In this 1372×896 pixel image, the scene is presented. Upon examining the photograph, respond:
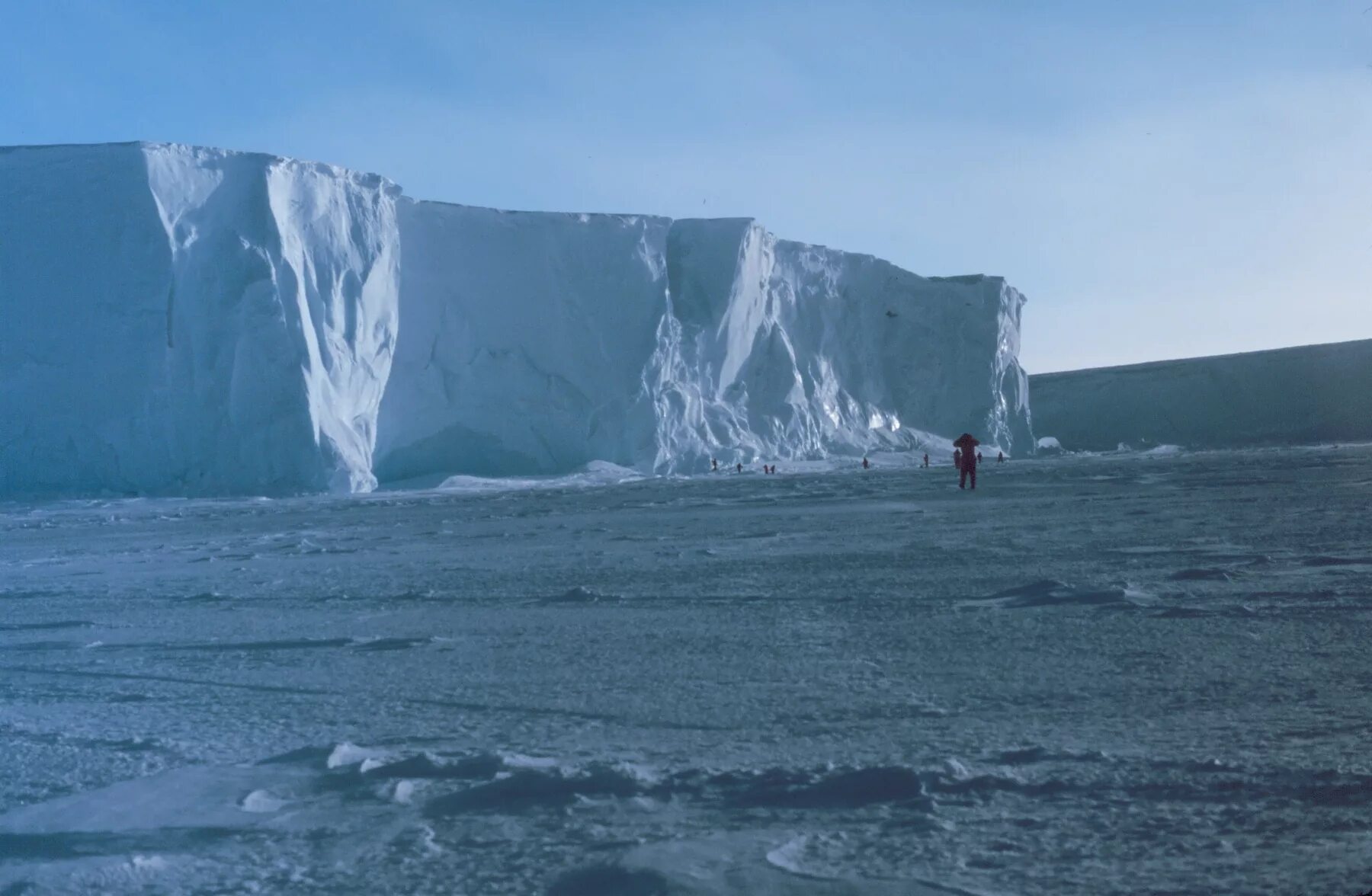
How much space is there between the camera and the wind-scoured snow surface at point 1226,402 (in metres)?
41.5

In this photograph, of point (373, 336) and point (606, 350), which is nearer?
point (373, 336)

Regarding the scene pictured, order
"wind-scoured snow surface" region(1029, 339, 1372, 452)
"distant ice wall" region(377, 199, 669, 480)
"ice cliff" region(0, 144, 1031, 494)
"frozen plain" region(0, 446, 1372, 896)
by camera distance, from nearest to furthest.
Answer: "frozen plain" region(0, 446, 1372, 896), "ice cliff" region(0, 144, 1031, 494), "distant ice wall" region(377, 199, 669, 480), "wind-scoured snow surface" region(1029, 339, 1372, 452)

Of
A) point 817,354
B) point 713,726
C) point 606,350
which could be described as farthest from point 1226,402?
point 713,726

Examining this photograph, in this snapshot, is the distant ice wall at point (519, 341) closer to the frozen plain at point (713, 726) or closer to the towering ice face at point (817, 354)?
the towering ice face at point (817, 354)

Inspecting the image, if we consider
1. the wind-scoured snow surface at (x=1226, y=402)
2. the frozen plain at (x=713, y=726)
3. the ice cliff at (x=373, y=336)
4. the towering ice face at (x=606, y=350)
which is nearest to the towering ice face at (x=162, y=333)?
the ice cliff at (x=373, y=336)

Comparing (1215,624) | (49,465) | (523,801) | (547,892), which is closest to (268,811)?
(523,801)

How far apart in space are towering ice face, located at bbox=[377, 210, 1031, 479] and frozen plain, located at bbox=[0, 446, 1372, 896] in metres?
14.2

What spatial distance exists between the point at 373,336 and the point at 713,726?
17.9m

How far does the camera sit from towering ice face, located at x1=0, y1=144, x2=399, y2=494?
16672mm

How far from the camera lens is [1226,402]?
43.5 metres

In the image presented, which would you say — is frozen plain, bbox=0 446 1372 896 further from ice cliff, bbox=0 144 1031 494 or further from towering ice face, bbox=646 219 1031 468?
towering ice face, bbox=646 219 1031 468

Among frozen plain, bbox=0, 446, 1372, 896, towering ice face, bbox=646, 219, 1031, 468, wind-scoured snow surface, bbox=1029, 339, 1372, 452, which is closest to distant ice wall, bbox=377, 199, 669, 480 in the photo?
towering ice face, bbox=646, 219, 1031, 468

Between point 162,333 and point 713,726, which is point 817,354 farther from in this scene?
point 713,726

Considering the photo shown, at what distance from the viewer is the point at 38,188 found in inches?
691
